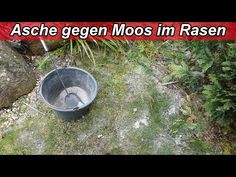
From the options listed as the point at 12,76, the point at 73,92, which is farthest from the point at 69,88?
the point at 12,76

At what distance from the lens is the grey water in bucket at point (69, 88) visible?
3.96 metres

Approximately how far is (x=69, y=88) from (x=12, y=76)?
67cm

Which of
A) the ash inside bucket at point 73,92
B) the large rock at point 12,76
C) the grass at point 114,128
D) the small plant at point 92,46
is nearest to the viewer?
the grass at point 114,128

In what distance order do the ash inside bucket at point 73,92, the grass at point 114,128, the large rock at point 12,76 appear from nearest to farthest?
1. the grass at point 114,128
2. the large rock at point 12,76
3. the ash inside bucket at point 73,92

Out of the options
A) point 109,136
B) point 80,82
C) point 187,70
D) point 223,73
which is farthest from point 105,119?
point 223,73

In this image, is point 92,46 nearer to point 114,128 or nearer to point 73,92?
point 73,92

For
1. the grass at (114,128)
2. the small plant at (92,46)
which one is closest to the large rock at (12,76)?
the grass at (114,128)

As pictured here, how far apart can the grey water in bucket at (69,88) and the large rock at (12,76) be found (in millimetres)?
353

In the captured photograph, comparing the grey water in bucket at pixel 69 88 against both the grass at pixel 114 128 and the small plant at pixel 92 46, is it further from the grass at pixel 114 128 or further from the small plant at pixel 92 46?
the small plant at pixel 92 46

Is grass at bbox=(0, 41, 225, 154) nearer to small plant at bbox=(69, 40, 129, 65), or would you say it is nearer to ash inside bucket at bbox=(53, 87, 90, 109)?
ash inside bucket at bbox=(53, 87, 90, 109)

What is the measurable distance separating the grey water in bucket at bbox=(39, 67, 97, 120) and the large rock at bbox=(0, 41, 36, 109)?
353 millimetres

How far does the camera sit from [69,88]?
4293mm

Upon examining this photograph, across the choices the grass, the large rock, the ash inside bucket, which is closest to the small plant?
the grass

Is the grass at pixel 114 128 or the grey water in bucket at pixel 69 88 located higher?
the grey water in bucket at pixel 69 88
